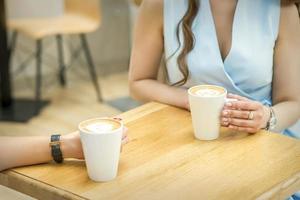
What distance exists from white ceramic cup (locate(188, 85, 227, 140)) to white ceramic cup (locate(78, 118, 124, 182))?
0.24m

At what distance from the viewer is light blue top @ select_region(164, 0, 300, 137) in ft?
5.47

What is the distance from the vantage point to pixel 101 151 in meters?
1.13

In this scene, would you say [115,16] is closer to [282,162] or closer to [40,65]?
[40,65]

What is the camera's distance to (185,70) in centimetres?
169

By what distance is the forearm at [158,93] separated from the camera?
5.18 feet

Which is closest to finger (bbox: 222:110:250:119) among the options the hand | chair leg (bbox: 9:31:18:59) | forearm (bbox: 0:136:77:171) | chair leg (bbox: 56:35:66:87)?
the hand

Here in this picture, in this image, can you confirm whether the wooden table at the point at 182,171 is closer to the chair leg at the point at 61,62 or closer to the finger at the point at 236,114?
the finger at the point at 236,114

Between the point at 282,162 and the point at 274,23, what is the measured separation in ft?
1.92

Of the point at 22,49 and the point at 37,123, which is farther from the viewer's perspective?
the point at 22,49

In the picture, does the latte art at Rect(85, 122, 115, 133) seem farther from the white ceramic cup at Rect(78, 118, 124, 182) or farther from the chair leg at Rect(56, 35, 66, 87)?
the chair leg at Rect(56, 35, 66, 87)

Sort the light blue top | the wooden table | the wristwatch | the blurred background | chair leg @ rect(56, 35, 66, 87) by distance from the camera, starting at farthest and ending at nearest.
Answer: chair leg @ rect(56, 35, 66, 87) → the blurred background → the light blue top → the wristwatch → the wooden table

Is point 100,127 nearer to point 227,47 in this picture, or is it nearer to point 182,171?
point 182,171

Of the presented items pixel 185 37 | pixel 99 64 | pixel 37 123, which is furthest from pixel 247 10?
pixel 99 64

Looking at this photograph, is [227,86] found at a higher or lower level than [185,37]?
lower
